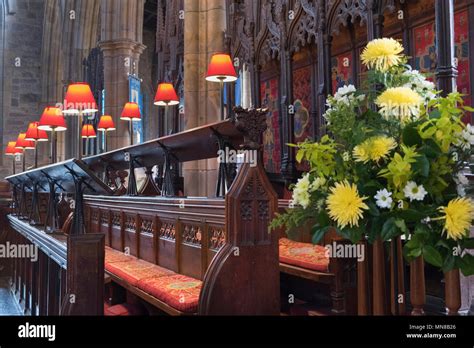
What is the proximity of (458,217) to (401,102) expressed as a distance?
0.35 meters

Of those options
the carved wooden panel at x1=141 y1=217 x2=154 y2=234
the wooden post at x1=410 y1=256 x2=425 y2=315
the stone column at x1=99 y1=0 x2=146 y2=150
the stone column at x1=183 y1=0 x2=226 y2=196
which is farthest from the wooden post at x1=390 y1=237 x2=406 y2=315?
the stone column at x1=99 y1=0 x2=146 y2=150

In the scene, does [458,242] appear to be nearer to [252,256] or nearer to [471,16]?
[252,256]

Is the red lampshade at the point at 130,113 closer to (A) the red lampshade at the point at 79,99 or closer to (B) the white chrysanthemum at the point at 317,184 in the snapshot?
(A) the red lampshade at the point at 79,99

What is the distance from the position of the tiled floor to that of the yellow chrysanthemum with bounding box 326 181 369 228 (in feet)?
11.9

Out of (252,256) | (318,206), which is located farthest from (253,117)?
(318,206)

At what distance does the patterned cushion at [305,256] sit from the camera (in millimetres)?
2539

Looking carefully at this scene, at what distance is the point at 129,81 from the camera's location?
33.4 ft

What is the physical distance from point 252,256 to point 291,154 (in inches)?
126

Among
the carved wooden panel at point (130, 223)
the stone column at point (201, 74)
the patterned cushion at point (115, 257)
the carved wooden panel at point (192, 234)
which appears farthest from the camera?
the stone column at point (201, 74)

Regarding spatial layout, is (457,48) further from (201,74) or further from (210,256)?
(210,256)

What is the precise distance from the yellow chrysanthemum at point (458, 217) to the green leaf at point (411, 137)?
7.9 inches

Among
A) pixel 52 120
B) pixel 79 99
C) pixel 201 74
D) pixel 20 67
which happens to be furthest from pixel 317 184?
pixel 20 67

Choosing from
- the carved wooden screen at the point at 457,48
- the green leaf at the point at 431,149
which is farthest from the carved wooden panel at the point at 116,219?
the carved wooden screen at the point at 457,48

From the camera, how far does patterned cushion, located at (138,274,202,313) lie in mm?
2250
